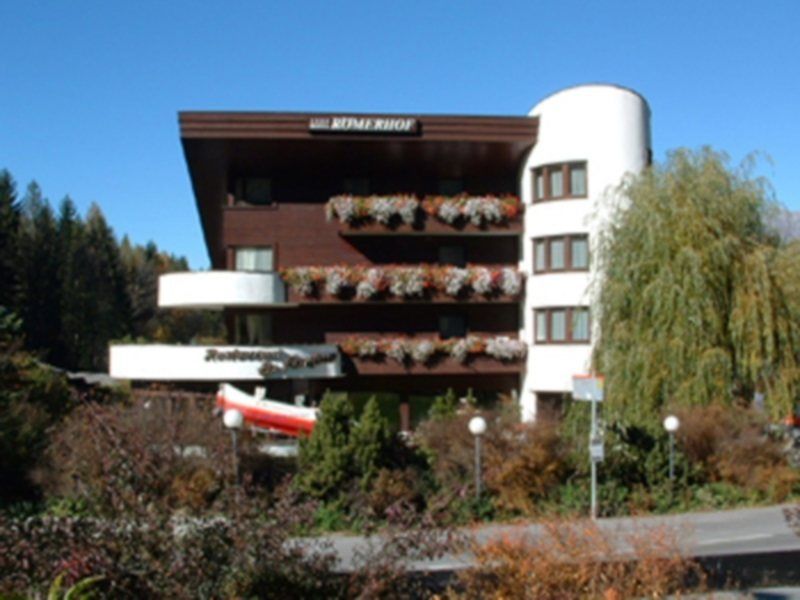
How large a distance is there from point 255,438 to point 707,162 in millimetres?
13943

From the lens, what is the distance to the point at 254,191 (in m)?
32.6

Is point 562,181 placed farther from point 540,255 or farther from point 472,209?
point 472,209

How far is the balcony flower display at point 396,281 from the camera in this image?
30.4 m

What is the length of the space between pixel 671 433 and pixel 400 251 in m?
15.2

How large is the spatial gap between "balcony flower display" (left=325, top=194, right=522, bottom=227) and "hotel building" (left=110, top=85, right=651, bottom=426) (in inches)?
1.9

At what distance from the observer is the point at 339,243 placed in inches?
1268

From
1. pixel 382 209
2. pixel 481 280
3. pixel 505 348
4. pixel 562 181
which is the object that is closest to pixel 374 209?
pixel 382 209

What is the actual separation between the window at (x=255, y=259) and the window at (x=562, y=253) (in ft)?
30.1

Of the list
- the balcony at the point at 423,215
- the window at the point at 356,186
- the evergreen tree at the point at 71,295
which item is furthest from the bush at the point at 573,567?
the evergreen tree at the point at 71,295

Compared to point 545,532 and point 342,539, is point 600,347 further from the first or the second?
point 545,532

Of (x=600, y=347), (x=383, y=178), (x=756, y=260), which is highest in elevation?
(x=383, y=178)

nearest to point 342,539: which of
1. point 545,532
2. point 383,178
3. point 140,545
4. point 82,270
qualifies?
point 545,532

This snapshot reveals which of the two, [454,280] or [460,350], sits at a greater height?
[454,280]

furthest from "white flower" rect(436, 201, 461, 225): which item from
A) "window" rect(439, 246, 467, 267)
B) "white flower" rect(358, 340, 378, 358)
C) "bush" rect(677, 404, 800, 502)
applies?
"bush" rect(677, 404, 800, 502)
